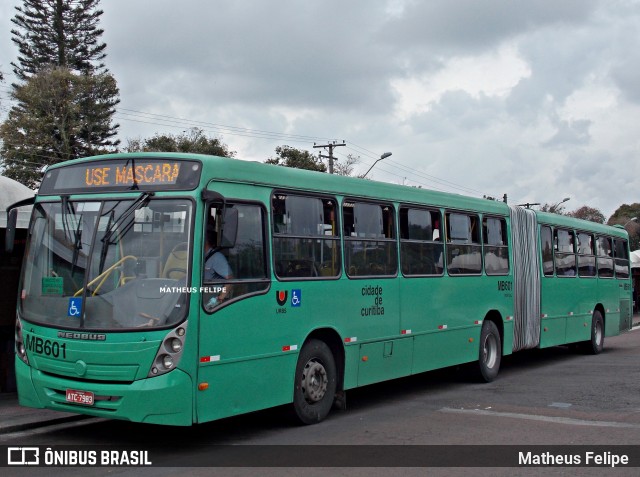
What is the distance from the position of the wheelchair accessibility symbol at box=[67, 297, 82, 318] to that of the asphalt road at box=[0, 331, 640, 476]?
1.54m

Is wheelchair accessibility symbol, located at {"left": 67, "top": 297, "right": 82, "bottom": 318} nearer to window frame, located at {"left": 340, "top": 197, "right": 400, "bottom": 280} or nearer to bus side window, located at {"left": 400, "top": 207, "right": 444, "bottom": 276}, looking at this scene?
window frame, located at {"left": 340, "top": 197, "right": 400, "bottom": 280}

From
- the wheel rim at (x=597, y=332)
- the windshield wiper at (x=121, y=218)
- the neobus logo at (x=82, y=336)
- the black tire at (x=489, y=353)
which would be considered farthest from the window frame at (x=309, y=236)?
the wheel rim at (x=597, y=332)

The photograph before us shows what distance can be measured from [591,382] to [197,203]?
882cm

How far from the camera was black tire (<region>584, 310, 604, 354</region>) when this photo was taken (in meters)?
18.7

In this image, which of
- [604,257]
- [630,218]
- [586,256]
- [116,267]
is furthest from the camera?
[630,218]

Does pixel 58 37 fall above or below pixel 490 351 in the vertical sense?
above

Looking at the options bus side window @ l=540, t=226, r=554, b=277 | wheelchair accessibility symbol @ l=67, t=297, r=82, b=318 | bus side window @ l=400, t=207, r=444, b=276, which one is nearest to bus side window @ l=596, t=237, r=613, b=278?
bus side window @ l=540, t=226, r=554, b=277

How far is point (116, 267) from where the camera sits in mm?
7680

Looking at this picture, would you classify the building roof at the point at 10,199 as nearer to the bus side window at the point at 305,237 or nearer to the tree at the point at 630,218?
the bus side window at the point at 305,237

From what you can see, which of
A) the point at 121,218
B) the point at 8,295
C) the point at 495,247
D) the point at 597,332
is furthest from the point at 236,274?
the point at 597,332

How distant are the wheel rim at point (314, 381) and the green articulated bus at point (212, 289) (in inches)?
0.8

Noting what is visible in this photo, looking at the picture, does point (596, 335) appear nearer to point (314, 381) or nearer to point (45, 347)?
point (314, 381)

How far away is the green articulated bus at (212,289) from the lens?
745cm

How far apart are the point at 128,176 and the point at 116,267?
103 centimetres
